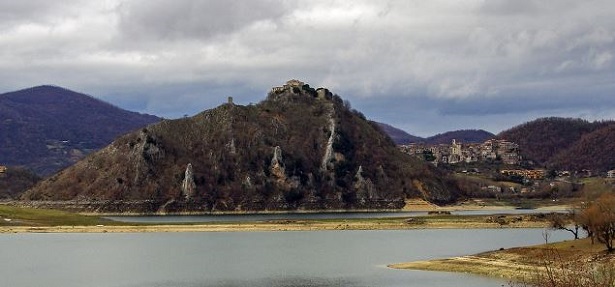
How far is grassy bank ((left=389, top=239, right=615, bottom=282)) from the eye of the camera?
7781cm

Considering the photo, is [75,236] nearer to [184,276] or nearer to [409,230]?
[409,230]

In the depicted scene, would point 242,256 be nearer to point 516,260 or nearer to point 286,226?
point 516,260

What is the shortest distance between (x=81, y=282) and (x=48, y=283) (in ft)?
9.83

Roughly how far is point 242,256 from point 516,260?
113 ft

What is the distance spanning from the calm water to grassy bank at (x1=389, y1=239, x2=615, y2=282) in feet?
9.86

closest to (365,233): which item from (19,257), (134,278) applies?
(19,257)

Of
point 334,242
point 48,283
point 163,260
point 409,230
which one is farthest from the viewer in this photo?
point 409,230

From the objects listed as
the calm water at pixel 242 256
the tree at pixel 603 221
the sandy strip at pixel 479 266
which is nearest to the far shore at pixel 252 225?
the calm water at pixel 242 256

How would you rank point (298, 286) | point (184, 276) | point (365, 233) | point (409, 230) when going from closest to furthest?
point (298, 286) < point (184, 276) < point (365, 233) < point (409, 230)

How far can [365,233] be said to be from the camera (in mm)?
150375

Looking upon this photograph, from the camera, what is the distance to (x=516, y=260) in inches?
3413

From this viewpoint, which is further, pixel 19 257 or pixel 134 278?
pixel 19 257

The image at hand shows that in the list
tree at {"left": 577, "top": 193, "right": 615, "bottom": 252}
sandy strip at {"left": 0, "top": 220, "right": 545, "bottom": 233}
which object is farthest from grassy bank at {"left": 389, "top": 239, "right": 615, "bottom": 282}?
sandy strip at {"left": 0, "top": 220, "right": 545, "bottom": 233}

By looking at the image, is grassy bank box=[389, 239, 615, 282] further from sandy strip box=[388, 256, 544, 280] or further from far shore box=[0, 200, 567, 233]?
far shore box=[0, 200, 567, 233]
